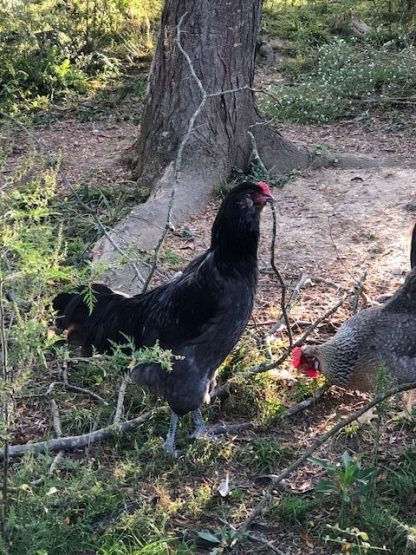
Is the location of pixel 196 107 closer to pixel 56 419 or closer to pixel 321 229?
pixel 321 229

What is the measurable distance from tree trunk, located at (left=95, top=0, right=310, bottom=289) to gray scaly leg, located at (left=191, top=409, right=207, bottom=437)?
248 cm

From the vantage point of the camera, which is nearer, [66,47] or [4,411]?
[4,411]

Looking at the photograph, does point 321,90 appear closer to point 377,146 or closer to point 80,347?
point 377,146

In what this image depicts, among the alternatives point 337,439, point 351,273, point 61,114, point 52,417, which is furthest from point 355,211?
point 61,114

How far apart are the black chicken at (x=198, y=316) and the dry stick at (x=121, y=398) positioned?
0.39 ft

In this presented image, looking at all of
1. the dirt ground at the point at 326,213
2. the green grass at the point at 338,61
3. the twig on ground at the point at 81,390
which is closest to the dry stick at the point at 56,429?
the twig on ground at the point at 81,390

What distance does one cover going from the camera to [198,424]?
14.6 feet

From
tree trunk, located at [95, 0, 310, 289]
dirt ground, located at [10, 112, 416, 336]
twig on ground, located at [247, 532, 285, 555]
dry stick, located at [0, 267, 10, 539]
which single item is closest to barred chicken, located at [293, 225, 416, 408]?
dirt ground, located at [10, 112, 416, 336]

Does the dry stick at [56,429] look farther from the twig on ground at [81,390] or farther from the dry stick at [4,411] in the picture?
the dry stick at [4,411]

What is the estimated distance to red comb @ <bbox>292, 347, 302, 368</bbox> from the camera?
188 inches

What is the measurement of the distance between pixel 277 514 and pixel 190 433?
2.91ft

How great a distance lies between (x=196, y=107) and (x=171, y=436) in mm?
3936

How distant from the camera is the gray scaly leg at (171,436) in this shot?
427cm

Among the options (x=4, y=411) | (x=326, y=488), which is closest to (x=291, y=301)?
(x=326, y=488)
